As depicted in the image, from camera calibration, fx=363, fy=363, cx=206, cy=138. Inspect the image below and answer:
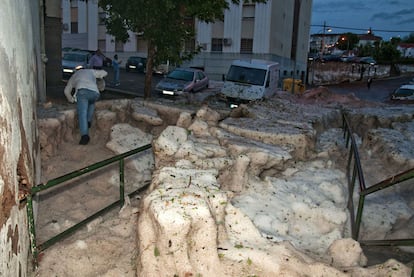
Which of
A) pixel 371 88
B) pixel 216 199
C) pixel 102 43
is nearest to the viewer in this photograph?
pixel 216 199

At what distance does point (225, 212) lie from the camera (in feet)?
12.3

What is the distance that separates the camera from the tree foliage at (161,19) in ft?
31.4

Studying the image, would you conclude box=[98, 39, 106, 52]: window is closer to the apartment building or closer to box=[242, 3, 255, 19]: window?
the apartment building

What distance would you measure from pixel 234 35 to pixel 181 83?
1588 centimetres

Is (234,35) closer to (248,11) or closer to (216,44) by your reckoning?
(216,44)

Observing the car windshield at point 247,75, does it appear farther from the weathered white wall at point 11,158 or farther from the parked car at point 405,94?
the weathered white wall at point 11,158

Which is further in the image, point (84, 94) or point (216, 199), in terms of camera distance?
point (84, 94)

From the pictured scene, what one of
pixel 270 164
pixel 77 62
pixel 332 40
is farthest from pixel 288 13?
pixel 332 40

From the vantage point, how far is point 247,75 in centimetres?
1450

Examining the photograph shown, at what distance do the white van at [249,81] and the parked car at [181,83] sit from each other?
9.09 ft

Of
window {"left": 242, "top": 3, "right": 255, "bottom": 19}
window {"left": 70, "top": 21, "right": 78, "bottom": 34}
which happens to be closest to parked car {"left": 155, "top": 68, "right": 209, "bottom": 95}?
window {"left": 242, "top": 3, "right": 255, "bottom": 19}

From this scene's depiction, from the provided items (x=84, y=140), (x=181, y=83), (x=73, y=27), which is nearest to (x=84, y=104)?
(x=84, y=140)

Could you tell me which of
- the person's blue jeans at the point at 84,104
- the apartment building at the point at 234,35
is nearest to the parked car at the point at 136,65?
the apartment building at the point at 234,35

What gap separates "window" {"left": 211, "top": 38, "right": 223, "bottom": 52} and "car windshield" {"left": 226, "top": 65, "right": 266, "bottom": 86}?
17.8m
